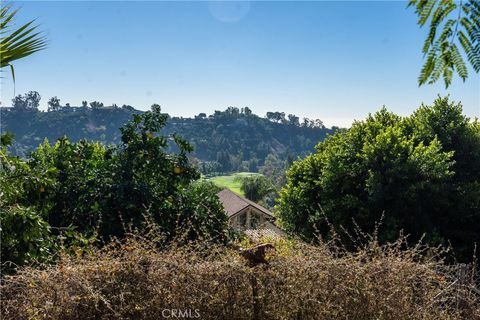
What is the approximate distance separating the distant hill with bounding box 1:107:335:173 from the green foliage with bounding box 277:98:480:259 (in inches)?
5269

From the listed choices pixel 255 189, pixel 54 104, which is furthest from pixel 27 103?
pixel 255 189

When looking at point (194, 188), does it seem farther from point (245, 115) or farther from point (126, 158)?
point (245, 115)

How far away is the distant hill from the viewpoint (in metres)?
164

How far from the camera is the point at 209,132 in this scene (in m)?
189

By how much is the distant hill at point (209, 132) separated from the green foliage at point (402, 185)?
439 feet

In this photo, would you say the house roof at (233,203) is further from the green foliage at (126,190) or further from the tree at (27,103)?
the tree at (27,103)

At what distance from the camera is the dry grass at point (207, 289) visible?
3355mm

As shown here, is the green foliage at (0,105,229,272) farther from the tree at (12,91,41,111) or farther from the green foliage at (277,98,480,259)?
the tree at (12,91,41,111)

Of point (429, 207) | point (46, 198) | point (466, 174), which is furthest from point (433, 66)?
point (466, 174)

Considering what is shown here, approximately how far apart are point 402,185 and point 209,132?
584 ft

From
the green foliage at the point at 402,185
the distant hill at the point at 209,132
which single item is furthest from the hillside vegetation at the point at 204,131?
the green foliage at the point at 402,185

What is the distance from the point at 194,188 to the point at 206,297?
4.11 m

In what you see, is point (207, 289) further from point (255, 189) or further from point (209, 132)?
point (209, 132)

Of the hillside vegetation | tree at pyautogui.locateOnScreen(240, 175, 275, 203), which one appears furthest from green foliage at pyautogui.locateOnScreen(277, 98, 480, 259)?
the hillside vegetation
